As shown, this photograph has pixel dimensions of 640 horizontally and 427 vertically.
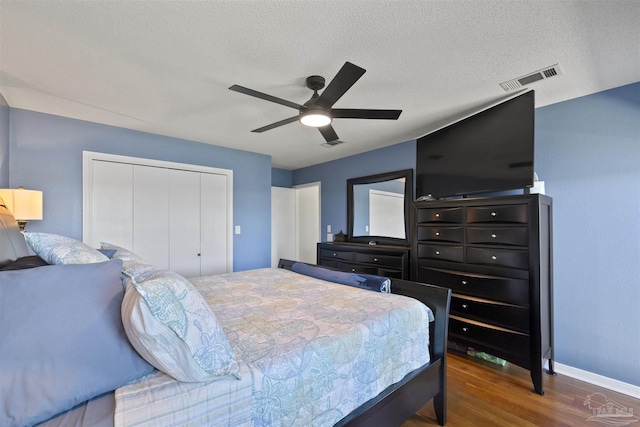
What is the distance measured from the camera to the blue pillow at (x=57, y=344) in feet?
2.50

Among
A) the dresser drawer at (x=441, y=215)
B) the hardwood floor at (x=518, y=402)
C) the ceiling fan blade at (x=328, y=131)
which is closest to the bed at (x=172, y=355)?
the hardwood floor at (x=518, y=402)

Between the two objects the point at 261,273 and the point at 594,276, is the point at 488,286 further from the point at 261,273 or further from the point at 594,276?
the point at 261,273

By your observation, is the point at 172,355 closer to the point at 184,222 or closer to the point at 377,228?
the point at 184,222

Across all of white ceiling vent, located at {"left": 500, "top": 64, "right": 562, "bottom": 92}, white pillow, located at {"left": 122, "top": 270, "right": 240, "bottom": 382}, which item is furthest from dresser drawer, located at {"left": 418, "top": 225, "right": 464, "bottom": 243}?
white pillow, located at {"left": 122, "top": 270, "right": 240, "bottom": 382}

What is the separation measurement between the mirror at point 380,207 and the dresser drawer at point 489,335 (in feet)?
4.32

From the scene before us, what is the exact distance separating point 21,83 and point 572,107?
15.2 ft

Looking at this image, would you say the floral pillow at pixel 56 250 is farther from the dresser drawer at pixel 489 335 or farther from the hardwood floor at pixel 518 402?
the dresser drawer at pixel 489 335

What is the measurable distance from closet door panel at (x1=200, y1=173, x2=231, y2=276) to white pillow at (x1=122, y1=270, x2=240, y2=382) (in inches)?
121

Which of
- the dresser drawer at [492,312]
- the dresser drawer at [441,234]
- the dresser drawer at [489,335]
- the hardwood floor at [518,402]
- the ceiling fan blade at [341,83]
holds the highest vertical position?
the ceiling fan blade at [341,83]

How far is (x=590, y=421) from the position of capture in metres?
1.86

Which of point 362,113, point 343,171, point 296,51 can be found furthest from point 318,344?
point 343,171

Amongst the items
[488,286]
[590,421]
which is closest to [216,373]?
[488,286]

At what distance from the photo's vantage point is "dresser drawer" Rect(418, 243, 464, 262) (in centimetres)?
265

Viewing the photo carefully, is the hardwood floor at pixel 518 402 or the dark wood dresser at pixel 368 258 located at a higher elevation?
the dark wood dresser at pixel 368 258
